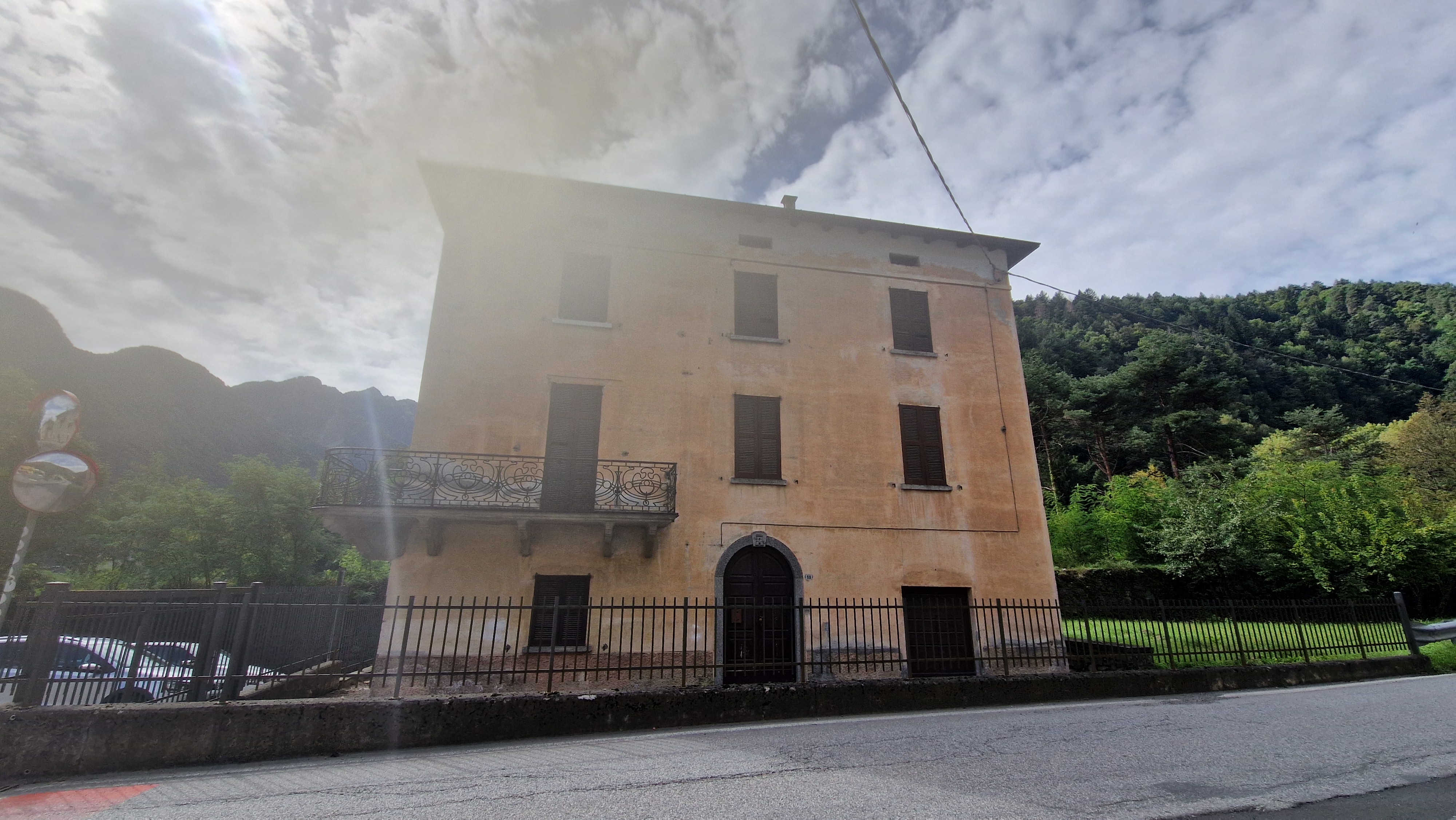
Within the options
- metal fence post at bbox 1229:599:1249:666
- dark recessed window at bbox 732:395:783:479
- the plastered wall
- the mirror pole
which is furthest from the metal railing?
metal fence post at bbox 1229:599:1249:666

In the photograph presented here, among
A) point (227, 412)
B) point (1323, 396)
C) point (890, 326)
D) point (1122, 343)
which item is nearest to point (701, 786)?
point (890, 326)

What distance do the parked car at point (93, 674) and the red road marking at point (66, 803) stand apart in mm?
1276

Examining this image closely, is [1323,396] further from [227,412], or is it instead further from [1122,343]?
[227,412]

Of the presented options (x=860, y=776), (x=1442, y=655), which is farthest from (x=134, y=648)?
(x=1442, y=655)

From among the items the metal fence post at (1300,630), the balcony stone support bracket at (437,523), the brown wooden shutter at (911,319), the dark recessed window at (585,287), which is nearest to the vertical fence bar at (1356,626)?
the metal fence post at (1300,630)

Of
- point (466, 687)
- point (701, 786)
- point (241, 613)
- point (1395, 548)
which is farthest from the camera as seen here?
point (1395, 548)

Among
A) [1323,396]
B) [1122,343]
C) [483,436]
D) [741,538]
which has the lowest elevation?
[741,538]

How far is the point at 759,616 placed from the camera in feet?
40.7

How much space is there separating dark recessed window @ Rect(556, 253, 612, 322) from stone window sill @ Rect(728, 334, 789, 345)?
280 centimetres

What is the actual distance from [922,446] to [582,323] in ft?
26.0

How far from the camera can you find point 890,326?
589 inches

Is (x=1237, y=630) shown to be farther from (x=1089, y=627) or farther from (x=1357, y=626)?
(x=1089, y=627)

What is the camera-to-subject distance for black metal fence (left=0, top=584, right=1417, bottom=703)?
7.15 m

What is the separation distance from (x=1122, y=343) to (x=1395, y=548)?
Result: 4022 cm
